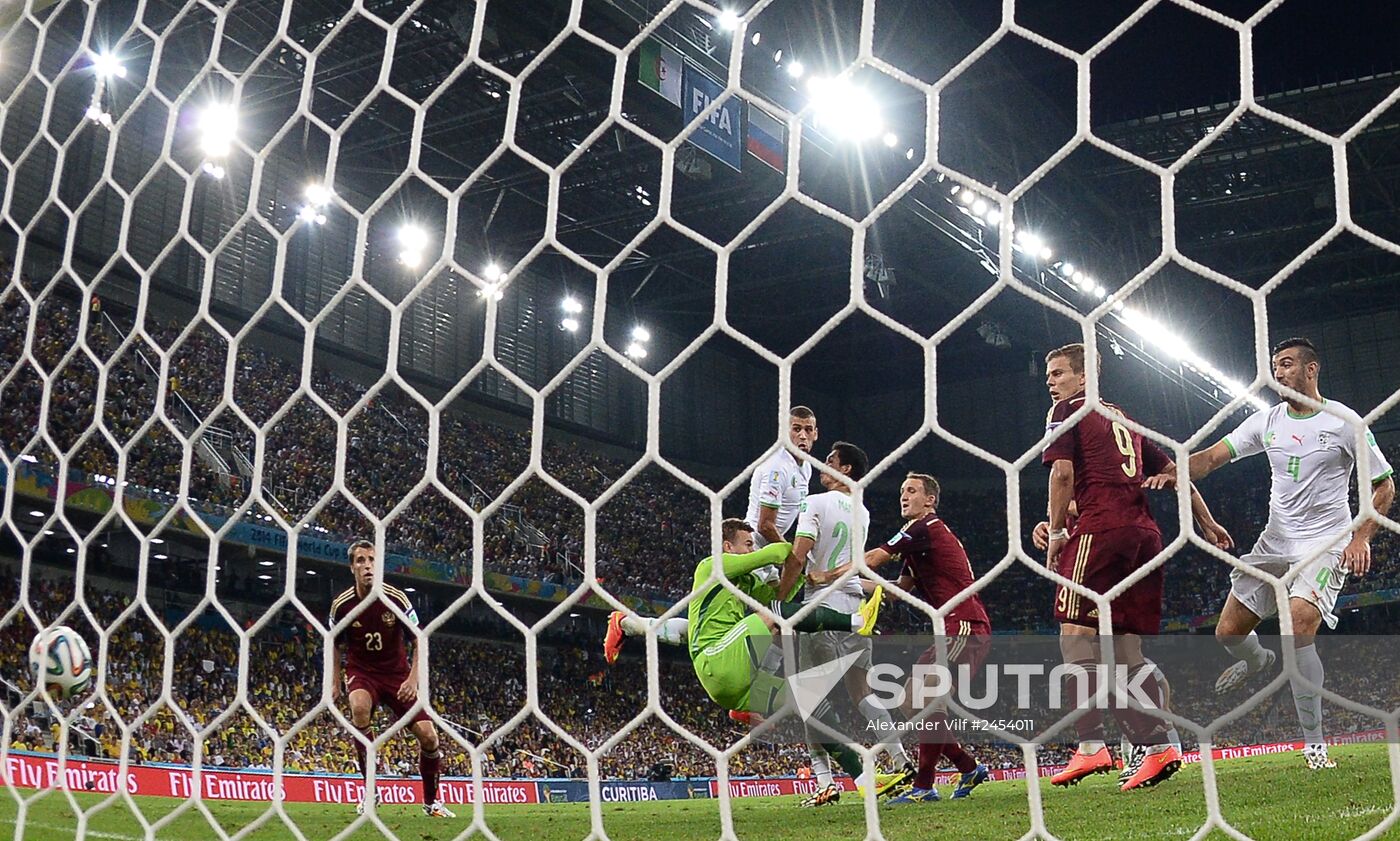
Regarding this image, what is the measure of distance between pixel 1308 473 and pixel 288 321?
1787 centimetres

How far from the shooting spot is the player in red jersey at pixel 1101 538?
3.50 meters

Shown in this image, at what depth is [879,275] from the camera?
1773 cm

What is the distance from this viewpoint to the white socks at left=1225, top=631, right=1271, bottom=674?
12.8 ft

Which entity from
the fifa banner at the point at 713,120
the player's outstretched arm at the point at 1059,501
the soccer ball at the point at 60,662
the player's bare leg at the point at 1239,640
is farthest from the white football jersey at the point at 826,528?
the fifa banner at the point at 713,120

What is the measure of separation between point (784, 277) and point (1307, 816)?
21.5 metres

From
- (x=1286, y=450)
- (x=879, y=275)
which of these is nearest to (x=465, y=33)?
(x=879, y=275)

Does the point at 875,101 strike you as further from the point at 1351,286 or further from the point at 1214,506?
the point at 1214,506

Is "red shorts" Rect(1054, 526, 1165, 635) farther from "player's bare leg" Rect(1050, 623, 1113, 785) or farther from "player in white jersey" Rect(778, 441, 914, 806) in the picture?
"player in white jersey" Rect(778, 441, 914, 806)

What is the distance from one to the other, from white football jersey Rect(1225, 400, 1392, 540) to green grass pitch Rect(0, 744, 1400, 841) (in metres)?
0.90

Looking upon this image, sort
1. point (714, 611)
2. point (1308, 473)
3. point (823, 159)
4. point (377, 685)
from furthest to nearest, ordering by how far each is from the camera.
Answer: point (823, 159) < point (377, 685) < point (714, 611) < point (1308, 473)

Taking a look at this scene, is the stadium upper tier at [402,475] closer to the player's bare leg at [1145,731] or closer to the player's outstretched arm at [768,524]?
the player's outstretched arm at [768,524]

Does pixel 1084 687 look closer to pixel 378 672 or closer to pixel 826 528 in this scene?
pixel 826 528

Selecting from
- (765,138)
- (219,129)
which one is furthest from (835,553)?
(765,138)

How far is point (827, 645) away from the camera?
4012 millimetres
